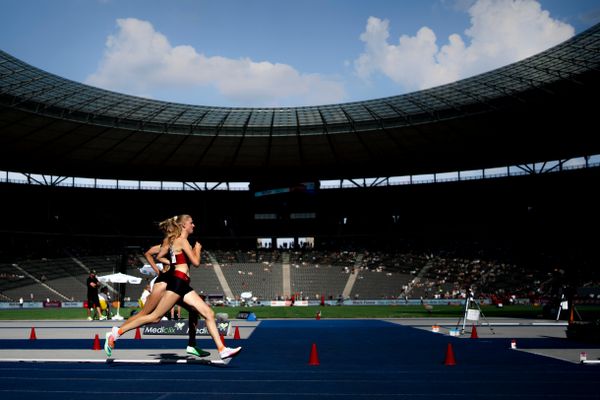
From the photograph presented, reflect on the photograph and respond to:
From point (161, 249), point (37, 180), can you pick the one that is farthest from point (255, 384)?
point (37, 180)

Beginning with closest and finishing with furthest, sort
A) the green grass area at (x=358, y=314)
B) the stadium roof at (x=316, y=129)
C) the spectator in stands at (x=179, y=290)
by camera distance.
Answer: the spectator in stands at (x=179, y=290) → the green grass area at (x=358, y=314) → the stadium roof at (x=316, y=129)

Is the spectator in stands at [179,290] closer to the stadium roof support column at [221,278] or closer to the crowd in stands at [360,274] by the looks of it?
the crowd in stands at [360,274]

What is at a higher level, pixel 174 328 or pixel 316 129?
pixel 316 129

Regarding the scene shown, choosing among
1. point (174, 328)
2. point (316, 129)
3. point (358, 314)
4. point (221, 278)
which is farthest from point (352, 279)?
point (174, 328)

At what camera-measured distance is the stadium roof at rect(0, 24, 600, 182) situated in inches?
1674

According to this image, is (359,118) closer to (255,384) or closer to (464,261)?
(464,261)

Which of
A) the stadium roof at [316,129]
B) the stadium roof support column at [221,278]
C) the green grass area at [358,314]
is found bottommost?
the green grass area at [358,314]


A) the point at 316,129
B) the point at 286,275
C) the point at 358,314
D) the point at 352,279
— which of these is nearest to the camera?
the point at 358,314

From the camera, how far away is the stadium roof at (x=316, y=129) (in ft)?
140

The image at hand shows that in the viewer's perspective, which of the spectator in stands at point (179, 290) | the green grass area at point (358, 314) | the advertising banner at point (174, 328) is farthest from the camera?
the green grass area at point (358, 314)

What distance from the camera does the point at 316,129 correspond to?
177 feet

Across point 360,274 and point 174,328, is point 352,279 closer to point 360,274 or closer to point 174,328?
point 360,274

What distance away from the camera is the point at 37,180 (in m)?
66.1

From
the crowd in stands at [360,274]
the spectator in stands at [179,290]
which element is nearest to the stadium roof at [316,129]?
the crowd in stands at [360,274]
